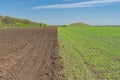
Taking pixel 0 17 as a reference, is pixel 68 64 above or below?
below

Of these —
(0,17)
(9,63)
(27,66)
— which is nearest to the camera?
(27,66)

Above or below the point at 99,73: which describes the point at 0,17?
above

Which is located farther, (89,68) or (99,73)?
(89,68)

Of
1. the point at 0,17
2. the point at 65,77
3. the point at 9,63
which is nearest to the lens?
the point at 65,77

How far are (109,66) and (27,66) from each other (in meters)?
3.49

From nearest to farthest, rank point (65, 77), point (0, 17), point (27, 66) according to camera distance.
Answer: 1. point (65, 77)
2. point (27, 66)
3. point (0, 17)

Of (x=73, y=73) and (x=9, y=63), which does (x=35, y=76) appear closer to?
(x=73, y=73)

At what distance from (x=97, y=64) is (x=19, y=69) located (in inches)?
134

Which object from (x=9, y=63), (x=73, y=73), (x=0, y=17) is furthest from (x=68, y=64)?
(x=0, y=17)

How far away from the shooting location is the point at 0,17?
18462cm

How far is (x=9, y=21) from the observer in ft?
625

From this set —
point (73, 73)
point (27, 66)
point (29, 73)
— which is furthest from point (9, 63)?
point (73, 73)

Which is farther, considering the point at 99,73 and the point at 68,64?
the point at 68,64

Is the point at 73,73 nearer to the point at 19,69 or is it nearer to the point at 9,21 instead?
the point at 19,69
